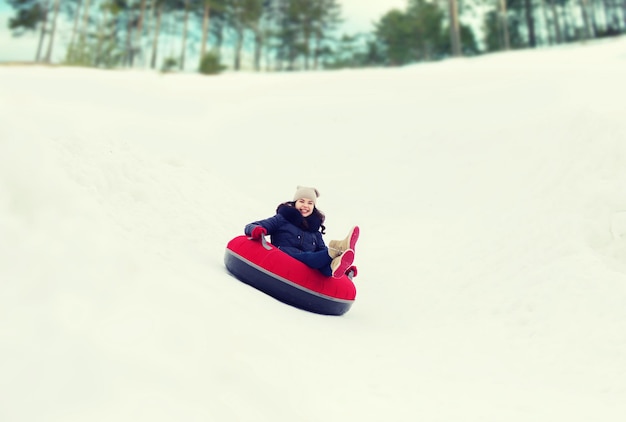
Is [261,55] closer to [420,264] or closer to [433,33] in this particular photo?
[433,33]

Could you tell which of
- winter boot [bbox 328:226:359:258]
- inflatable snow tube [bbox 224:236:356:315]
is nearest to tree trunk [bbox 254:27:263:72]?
inflatable snow tube [bbox 224:236:356:315]

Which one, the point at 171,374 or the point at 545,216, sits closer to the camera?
the point at 171,374

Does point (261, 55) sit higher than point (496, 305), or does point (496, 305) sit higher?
point (261, 55)

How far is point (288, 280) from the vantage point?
17.0 ft

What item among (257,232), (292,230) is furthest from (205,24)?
(257,232)

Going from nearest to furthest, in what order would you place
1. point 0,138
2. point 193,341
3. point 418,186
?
point 193,341 → point 0,138 → point 418,186

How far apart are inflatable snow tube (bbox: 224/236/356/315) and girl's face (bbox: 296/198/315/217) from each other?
0.73m

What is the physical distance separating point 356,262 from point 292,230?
226 cm

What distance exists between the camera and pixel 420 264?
7461 mm

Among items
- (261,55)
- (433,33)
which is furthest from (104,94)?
(433,33)

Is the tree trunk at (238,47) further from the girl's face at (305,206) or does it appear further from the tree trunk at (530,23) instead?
the girl's face at (305,206)

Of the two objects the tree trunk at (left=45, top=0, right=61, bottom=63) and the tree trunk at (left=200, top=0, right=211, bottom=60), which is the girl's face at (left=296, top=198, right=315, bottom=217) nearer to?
the tree trunk at (left=200, top=0, right=211, bottom=60)

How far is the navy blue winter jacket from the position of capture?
5.77 meters

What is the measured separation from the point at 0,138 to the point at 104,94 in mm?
11946
